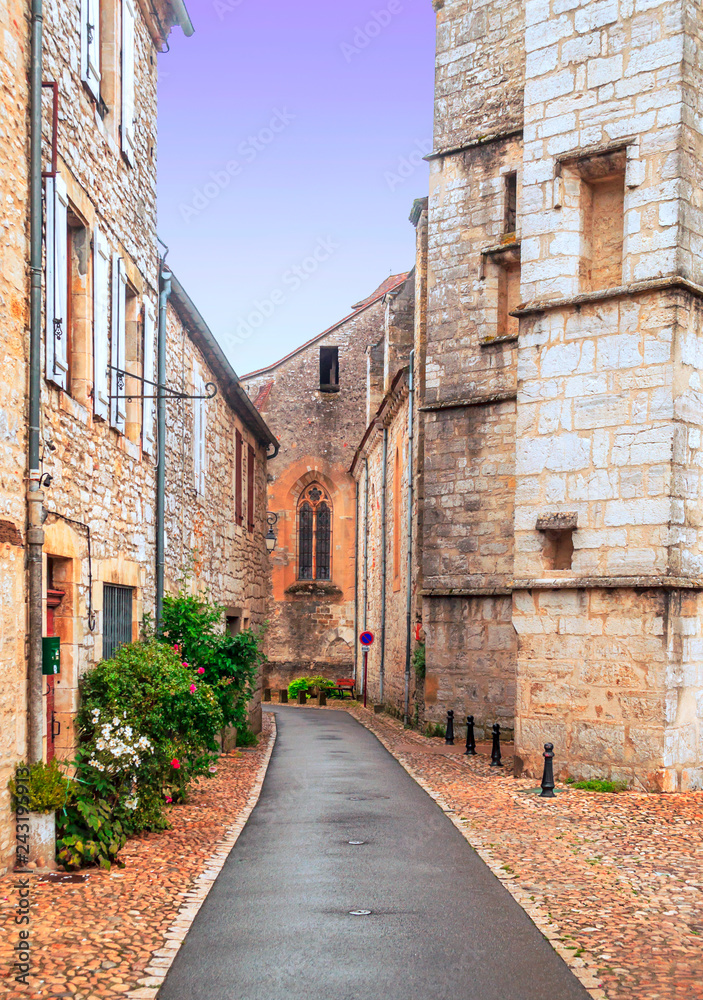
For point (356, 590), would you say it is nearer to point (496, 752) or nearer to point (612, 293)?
point (496, 752)

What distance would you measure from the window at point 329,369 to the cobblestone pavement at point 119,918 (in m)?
26.1

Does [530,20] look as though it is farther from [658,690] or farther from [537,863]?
[537,863]

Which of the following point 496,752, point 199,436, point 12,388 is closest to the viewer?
point 12,388

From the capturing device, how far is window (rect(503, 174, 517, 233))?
632 inches

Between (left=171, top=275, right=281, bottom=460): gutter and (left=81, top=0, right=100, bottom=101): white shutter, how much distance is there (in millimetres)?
2873

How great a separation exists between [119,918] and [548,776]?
16.8 feet

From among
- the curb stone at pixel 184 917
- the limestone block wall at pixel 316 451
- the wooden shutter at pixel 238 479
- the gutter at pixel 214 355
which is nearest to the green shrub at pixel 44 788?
the curb stone at pixel 184 917

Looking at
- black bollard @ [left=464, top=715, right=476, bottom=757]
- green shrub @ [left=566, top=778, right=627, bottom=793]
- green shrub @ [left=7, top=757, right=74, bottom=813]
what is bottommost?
black bollard @ [left=464, top=715, right=476, bottom=757]

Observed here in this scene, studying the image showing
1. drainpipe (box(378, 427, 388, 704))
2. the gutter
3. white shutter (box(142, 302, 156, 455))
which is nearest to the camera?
white shutter (box(142, 302, 156, 455))

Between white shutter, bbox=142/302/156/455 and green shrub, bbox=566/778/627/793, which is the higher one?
white shutter, bbox=142/302/156/455

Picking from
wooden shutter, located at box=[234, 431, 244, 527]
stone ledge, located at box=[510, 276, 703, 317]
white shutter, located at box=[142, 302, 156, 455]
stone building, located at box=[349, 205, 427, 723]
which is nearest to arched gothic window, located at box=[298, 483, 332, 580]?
stone building, located at box=[349, 205, 427, 723]

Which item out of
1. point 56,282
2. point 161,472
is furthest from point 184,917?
point 161,472

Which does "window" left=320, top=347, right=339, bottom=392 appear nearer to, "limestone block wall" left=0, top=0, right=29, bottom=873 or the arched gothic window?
the arched gothic window

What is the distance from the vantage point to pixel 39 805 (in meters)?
6.03
